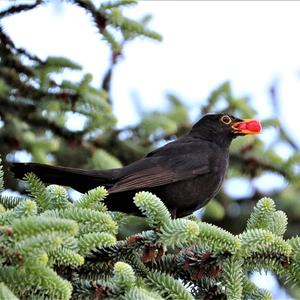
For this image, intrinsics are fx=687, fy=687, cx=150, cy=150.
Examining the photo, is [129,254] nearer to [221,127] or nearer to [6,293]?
[6,293]

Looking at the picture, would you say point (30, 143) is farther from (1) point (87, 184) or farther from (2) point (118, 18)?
(2) point (118, 18)

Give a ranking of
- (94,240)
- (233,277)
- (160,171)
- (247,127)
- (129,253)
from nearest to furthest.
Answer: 1. (94,240)
2. (233,277)
3. (129,253)
4. (160,171)
5. (247,127)

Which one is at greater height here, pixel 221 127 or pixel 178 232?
pixel 221 127

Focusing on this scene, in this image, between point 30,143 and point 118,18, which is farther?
point 30,143

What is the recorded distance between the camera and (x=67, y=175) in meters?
4.37

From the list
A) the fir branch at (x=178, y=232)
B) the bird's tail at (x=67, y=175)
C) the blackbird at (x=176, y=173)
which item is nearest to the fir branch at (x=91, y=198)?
the fir branch at (x=178, y=232)

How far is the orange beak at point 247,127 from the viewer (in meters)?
5.33

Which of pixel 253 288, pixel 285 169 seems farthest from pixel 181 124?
pixel 253 288

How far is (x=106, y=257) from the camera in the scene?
Answer: 117 inches

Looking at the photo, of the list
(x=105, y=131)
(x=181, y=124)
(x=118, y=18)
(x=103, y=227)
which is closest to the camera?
(x=103, y=227)

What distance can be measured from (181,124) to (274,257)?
3.16 meters

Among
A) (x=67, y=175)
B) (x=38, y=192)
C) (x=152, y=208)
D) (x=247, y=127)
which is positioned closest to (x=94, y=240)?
(x=152, y=208)

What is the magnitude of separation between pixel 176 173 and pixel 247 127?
2.86 ft

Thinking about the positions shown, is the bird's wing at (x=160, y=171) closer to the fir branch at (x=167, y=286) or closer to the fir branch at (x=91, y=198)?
the fir branch at (x=91, y=198)
